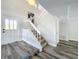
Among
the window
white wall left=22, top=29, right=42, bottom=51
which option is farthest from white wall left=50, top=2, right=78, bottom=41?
the window

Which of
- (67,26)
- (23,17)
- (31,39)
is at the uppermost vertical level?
(23,17)

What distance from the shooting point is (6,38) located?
389 centimetres

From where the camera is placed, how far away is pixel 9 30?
4.04 m

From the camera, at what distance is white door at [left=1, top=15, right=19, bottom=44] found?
3783mm

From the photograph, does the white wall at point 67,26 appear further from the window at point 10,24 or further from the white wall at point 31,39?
the window at point 10,24

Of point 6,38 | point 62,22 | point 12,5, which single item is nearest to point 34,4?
point 12,5

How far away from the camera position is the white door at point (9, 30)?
3783 millimetres

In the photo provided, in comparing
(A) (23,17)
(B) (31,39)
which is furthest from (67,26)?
(A) (23,17)

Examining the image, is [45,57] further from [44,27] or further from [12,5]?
[12,5]

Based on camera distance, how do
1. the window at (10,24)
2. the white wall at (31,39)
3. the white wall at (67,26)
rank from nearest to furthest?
the white wall at (67,26)
the white wall at (31,39)
the window at (10,24)

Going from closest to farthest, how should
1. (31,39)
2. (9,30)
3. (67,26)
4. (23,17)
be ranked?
(67,26), (31,39), (9,30), (23,17)

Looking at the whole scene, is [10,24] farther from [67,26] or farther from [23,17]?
[67,26]

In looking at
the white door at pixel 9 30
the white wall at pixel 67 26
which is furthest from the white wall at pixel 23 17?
the white wall at pixel 67 26

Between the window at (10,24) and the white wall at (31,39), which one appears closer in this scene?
the white wall at (31,39)
